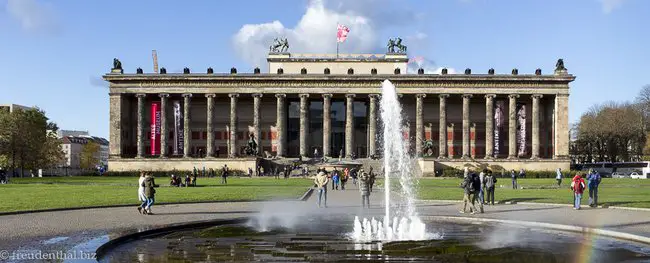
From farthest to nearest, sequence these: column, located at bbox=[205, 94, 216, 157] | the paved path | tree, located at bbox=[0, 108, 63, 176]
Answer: column, located at bbox=[205, 94, 216, 157] < tree, located at bbox=[0, 108, 63, 176] < the paved path

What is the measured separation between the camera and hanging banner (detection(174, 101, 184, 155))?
10219 centimetres

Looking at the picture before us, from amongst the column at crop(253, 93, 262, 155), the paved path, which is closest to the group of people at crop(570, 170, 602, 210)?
the paved path

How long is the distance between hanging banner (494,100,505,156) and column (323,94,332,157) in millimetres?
26687

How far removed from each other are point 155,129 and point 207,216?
77039 millimetres

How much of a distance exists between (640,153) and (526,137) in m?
29.6

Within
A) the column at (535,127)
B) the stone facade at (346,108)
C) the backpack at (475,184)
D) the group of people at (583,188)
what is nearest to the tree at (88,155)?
the stone facade at (346,108)

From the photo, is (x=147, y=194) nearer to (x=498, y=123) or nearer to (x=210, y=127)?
(x=210, y=127)

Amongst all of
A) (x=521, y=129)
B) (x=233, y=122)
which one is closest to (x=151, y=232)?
(x=233, y=122)

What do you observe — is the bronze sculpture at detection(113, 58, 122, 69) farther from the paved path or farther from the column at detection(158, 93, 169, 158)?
the paved path

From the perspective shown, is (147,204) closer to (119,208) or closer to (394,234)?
(119,208)

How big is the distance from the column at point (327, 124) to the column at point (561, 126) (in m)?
36.5

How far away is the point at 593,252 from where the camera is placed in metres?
18.3

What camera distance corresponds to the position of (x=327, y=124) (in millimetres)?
104000

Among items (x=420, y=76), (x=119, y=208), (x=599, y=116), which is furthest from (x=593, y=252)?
(x=599, y=116)
